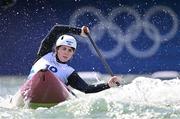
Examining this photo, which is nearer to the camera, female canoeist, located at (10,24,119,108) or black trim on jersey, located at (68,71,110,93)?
black trim on jersey, located at (68,71,110,93)

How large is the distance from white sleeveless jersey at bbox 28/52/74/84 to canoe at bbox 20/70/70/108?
0.62 m

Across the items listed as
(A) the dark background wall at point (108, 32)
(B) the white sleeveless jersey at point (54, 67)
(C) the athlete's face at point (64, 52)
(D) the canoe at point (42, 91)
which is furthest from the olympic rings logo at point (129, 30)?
(D) the canoe at point (42, 91)

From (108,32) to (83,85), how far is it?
609 cm

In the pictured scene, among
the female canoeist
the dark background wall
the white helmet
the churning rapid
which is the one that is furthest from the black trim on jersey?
the dark background wall

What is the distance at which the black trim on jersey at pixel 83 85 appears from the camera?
27.6ft

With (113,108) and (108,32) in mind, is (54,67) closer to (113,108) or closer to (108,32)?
(113,108)

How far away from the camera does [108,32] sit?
14.6 m

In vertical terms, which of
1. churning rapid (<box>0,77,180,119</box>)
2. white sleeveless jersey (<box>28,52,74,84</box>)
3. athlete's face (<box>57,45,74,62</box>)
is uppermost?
athlete's face (<box>57,45,74,62</box>)

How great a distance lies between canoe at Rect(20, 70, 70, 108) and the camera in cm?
783

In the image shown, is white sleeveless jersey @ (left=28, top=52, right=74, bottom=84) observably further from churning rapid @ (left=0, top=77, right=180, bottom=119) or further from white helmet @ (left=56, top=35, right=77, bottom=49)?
churning rapid @ (left=0, top=77, right=180, bottom=119)

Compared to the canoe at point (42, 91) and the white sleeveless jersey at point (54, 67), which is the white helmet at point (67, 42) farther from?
the canoe at point (42, 91)

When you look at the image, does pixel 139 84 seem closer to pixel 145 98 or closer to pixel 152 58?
pixel 145 98

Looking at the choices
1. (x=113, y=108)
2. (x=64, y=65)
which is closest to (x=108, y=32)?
(x=64, y=65)

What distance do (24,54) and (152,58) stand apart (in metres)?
2.93
